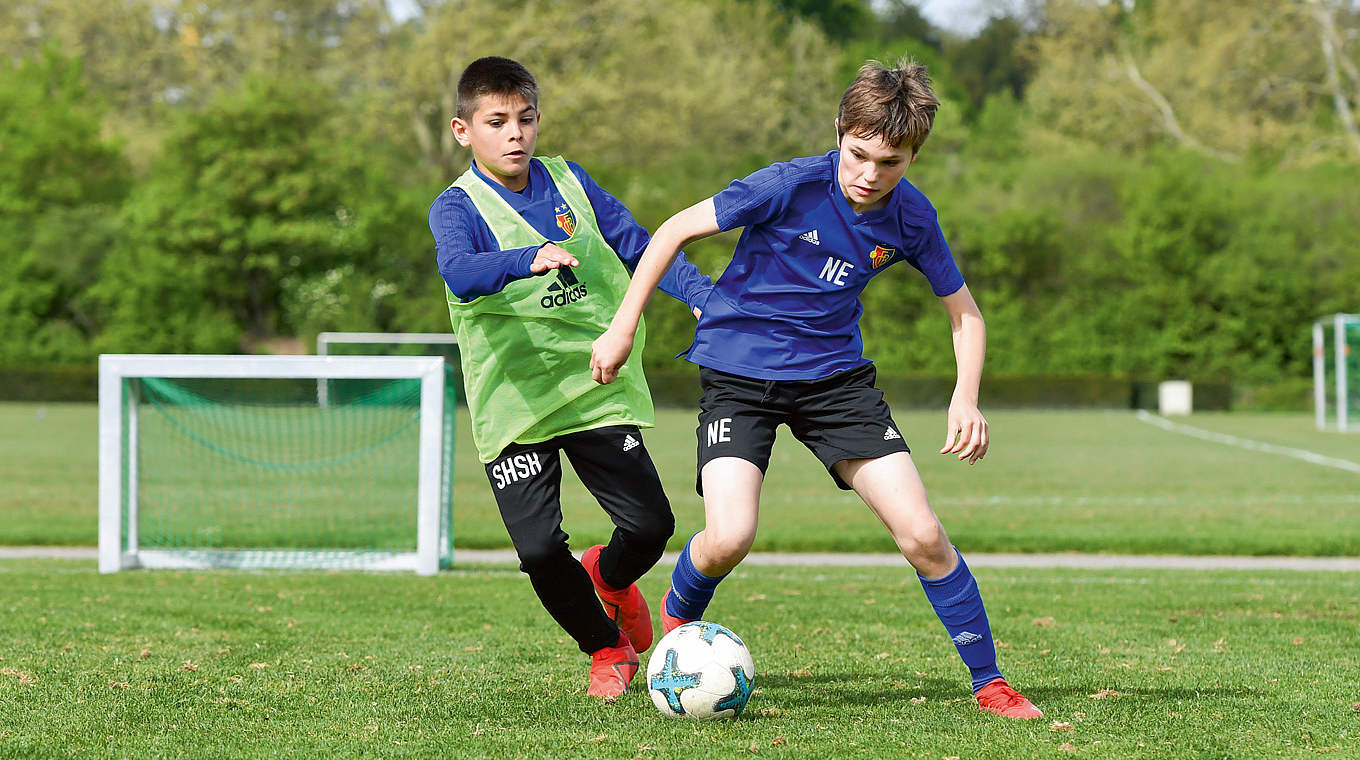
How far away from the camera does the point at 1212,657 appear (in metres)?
5.61

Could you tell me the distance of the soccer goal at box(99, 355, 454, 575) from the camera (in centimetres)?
898

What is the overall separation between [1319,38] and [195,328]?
36.2m

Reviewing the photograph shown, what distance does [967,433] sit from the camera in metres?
4.29

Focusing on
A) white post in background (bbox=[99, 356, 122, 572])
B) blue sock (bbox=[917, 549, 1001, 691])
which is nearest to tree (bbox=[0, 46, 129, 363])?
white post in background (bbox=[99, 356, 122, 572])

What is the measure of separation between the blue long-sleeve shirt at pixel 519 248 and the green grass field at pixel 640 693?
1.37 metres

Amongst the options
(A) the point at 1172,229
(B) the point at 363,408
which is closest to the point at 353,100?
(A) the point at 1172,229

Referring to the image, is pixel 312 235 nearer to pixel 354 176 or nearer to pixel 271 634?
pixel 354 176

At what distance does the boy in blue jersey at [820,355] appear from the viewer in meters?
4.32

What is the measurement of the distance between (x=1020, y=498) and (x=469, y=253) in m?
11.0

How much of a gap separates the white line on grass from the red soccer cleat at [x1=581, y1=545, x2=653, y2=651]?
578 inches

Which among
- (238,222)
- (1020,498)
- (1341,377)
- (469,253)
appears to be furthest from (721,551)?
(238,222)

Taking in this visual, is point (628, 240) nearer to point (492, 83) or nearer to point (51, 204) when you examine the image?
point (492, 83)

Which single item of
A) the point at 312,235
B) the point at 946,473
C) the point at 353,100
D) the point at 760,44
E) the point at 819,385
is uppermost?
the point at 760,44

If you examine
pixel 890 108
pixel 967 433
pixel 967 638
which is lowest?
pixel 967 638
